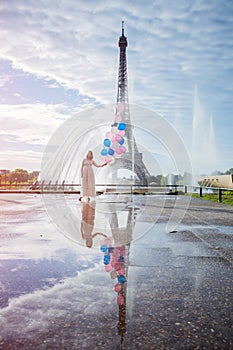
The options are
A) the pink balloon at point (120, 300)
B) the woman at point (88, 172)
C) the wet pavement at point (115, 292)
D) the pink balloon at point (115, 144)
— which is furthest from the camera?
the pink balloon at point (115, 144)

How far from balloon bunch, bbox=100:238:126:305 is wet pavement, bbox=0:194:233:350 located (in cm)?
1

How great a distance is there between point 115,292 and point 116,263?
1137mm

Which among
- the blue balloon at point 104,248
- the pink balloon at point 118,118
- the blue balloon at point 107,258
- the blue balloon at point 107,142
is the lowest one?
the blue balloon at point 107,258

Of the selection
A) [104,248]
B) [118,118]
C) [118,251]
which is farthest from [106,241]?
[118,118]

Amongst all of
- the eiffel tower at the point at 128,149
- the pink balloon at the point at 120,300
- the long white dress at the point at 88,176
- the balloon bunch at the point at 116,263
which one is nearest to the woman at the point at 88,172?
the long white dress at the point at 88,176

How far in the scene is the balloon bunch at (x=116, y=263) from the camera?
131 inches

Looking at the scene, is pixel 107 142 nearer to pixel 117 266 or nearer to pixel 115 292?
pixel 117 266

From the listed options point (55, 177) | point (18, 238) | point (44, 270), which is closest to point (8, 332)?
point (44, 270)

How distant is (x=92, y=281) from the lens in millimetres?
3547

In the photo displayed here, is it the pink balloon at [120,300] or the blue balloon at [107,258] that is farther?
the blue balloon at [107,258]

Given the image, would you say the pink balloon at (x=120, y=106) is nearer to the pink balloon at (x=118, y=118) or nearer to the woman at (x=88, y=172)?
the pink balloon at (x=118, y=118)

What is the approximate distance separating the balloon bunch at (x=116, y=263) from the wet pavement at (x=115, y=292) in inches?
0.5

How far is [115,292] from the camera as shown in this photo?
10.6 ft

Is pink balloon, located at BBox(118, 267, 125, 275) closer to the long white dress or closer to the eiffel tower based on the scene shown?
the long white dress
